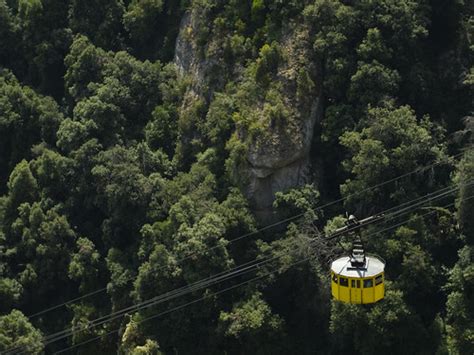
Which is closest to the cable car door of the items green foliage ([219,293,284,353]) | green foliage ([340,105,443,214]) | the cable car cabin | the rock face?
the cable car cabin

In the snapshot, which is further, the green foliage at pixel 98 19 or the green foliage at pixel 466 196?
the green foliage at pixel 98 19

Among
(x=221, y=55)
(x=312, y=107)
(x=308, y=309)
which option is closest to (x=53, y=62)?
(x=221, y=55)

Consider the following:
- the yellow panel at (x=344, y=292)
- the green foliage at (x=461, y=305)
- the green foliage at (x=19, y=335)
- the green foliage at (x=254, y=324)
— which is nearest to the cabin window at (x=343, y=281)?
the yellow panel at (x=344, y=292)

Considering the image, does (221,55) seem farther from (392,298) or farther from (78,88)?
(392,298)

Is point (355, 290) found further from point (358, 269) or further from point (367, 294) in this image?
point (358, 269)

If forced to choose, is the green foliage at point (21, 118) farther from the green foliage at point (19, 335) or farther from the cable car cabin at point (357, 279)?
the cable car cabin at point (357, 279)

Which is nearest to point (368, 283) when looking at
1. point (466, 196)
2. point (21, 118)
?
point (466, 196)

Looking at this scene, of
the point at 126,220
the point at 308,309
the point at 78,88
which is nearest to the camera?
the point at 308,309

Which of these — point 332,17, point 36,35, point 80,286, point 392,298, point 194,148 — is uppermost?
point 36,35

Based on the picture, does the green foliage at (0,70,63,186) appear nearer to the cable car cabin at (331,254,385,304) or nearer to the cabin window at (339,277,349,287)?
the cable car cabin at (331,254,385,304)
